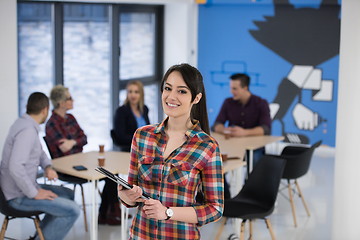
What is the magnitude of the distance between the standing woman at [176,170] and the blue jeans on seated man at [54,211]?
8.08 feet

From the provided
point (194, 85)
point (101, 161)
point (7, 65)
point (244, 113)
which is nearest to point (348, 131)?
point (101, 161)

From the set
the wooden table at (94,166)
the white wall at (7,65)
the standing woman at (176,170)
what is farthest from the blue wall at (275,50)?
the standing woman at (176,170)

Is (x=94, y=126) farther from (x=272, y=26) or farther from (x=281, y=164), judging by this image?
(x=281, y=164)

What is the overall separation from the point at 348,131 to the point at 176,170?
288 cm

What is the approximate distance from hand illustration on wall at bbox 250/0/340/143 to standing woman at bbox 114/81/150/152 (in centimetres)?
362

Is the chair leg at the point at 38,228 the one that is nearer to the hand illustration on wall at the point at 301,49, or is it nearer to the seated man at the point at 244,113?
the seated man at the point at 244,113

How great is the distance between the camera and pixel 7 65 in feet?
21.1

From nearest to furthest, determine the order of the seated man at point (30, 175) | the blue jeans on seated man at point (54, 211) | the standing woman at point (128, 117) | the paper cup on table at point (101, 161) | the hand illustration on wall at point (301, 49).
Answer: the seated man at point (30, 175) → the blue jeans on seated man at point (54, 211) → the paper cup on table at point (101, 161) → the standing woman at point (128, 117) → the hand illustration on wall at point (301, 49)

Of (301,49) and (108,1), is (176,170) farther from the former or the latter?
(301,49)

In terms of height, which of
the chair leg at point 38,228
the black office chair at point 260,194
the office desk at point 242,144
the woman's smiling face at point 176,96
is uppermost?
the woman's smiling face at point 176,96

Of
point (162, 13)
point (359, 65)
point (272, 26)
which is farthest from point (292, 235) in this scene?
point (162, 13)

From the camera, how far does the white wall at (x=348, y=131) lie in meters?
Answer: 5.23

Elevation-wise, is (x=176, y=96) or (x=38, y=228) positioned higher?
(x=176, y=96)

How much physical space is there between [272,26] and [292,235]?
4607 millimetres
